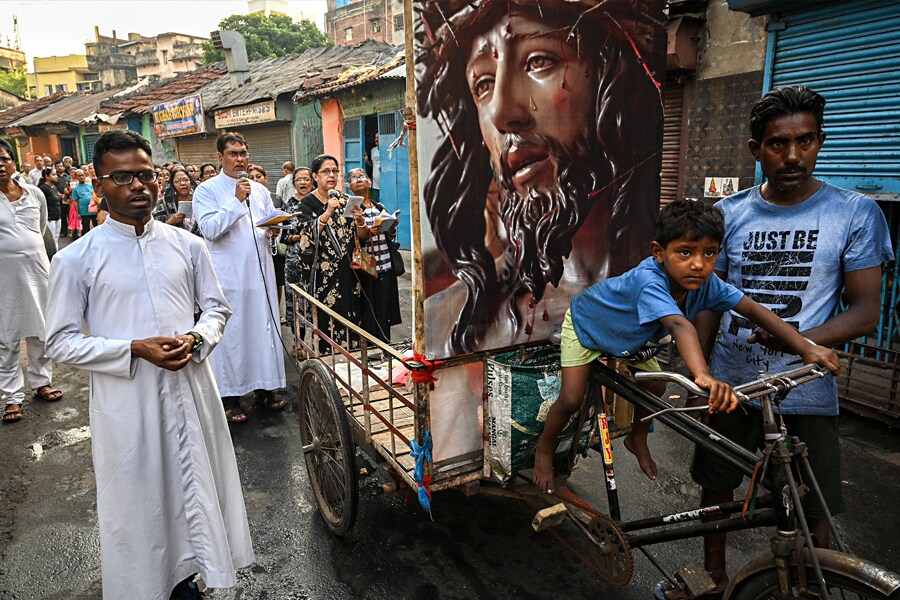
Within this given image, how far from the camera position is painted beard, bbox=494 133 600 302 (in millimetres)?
2363

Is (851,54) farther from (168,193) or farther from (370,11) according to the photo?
(370,11)

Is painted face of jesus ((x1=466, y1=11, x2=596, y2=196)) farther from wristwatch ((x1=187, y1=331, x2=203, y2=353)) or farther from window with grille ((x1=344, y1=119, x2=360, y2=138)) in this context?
window with grille ((x1=344, y1=119, x2=360, y2=138))

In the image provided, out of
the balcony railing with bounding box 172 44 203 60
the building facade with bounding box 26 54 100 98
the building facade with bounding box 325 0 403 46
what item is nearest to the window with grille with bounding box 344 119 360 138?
the building facade with bounding box 325 0 403 46

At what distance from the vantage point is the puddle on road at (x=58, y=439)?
425 cm

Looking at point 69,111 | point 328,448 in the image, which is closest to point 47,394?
point 328,448

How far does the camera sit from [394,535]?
3.14 meters

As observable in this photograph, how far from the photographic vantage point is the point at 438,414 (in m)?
2.45

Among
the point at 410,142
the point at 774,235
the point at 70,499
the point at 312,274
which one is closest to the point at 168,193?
the point at 312,274

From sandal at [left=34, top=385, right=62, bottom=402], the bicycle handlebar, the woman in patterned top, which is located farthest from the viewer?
sandal at [left=34, top=385, right=62, bottom=402]

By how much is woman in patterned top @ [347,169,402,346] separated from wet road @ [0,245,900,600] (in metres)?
1.20

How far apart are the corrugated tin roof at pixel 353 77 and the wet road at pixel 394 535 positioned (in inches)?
306

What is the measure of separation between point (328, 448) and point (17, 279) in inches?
135

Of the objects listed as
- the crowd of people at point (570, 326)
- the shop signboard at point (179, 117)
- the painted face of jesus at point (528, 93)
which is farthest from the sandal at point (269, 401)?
the shop signboard at point (179, 117)

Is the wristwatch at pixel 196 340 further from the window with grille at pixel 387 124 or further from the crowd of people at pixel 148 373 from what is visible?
the window with grille at pixel 387 124
